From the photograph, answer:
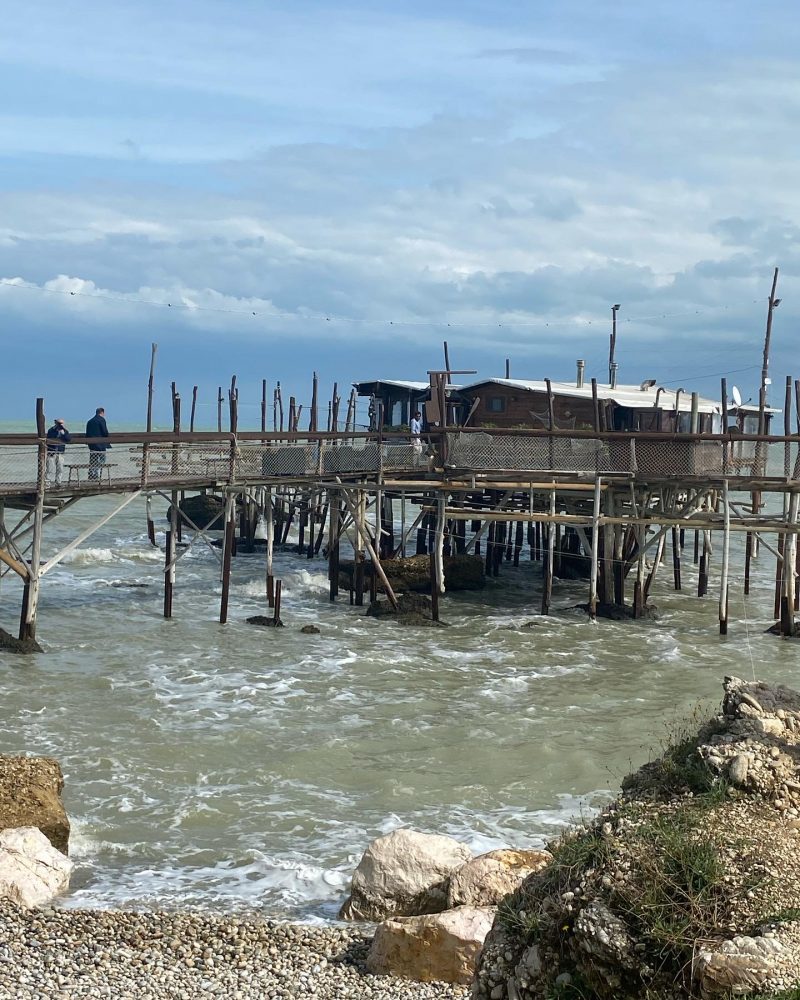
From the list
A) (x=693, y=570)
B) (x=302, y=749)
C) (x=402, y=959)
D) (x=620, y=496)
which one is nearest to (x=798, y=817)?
(x=402, y=959)

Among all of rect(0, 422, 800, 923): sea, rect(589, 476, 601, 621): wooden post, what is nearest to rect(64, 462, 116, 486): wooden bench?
rect(0, 422, 800, 923): sea

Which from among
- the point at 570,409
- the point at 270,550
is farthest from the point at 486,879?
the point at 570,409

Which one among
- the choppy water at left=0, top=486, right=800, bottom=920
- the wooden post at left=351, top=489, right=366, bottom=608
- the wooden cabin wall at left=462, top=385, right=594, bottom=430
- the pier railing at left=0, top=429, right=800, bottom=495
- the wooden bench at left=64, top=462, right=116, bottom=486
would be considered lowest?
the choppy water at left=0, top=486, right=800, bottom=920

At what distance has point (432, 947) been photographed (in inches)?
378

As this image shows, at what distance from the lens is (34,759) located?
1377 cm

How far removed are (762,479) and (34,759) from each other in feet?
64.3

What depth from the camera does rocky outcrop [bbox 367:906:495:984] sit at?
953 cm

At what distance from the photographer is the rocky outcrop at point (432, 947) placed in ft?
31.3

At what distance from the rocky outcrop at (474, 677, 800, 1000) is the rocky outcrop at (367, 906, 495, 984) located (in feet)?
5.10

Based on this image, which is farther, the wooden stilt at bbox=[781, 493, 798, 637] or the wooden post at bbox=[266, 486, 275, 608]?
the wooden post at bbox=[266, 486, 275, 608]

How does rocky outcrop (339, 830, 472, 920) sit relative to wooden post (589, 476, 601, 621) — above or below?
below

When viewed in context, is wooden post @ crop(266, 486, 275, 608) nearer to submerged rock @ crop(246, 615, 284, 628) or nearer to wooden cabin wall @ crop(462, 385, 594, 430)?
submerged rock @ crop(246, 615, 284, 628)

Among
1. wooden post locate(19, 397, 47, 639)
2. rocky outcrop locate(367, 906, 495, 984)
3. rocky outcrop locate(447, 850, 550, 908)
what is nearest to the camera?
rocky outcrop locate(367, 906, 495, 984)

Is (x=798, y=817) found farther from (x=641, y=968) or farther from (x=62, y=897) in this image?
(x=62, y=897)
